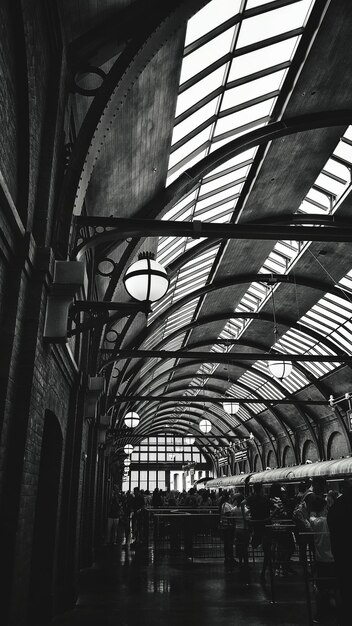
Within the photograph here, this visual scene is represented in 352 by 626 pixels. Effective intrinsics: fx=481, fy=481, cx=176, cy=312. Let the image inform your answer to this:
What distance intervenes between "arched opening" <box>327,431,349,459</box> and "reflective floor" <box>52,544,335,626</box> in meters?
15.0

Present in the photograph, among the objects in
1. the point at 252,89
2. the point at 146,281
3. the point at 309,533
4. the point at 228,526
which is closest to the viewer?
the point at 146,281

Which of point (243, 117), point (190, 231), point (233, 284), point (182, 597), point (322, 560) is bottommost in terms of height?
point (182, 597)

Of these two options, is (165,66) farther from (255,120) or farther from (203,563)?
(203,563)

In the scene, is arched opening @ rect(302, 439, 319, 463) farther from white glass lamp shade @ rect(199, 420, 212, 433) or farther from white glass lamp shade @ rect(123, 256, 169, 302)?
white glass lamp shade @ rect(123, 256, 169, 302)

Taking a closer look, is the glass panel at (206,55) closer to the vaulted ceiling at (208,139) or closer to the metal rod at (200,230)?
the vaulted ceiling at (208,139)

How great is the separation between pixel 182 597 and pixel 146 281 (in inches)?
214

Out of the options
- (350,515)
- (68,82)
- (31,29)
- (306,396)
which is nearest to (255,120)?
(68,82)

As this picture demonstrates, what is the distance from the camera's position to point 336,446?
2620 cm

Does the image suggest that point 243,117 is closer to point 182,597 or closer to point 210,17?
point 210,17

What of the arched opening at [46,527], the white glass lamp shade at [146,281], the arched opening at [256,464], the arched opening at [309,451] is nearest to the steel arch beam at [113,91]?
the white glass lamp shade at [146,281]

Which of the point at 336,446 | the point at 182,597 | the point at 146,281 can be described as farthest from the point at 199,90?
the point at 336,446

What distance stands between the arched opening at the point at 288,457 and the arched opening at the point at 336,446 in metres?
6.08

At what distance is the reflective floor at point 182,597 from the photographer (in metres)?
6.25

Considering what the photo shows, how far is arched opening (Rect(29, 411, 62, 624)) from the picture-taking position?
584 centimetres
